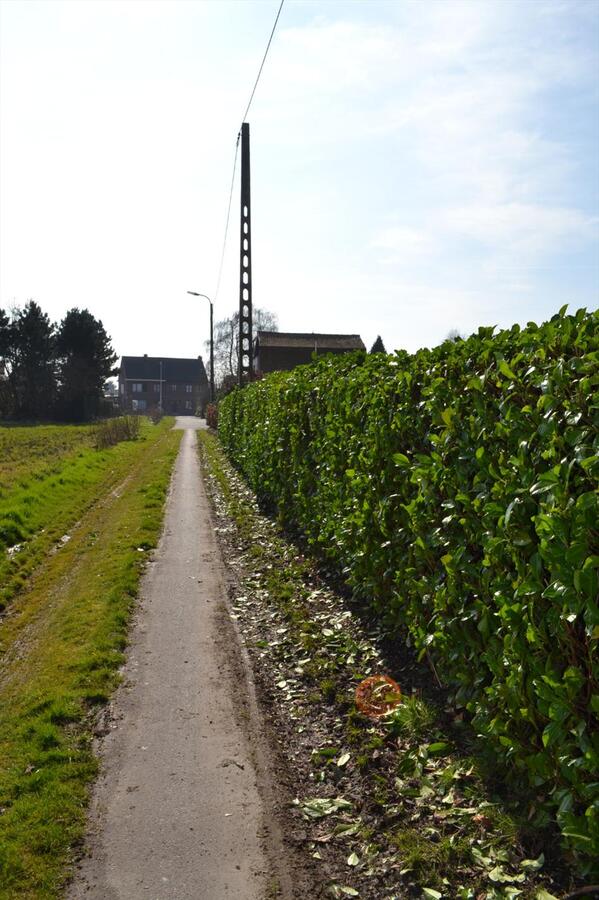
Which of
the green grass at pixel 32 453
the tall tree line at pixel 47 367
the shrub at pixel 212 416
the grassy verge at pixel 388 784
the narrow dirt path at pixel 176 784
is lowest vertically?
the narrow dirt path at pixel 176 784

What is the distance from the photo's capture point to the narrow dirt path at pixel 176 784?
10.8ft

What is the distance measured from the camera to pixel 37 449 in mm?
29219

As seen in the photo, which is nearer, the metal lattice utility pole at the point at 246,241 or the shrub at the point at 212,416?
the metal lattice utility pole at the point at 246,241

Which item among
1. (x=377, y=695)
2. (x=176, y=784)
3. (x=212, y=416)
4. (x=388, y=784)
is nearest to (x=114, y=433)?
(x=212, y=416)

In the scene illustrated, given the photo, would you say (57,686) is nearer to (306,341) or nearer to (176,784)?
(176,784)

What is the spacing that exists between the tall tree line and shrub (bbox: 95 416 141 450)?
2263 cm

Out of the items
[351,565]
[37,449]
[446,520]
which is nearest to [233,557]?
[351,565]

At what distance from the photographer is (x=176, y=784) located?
410 cm

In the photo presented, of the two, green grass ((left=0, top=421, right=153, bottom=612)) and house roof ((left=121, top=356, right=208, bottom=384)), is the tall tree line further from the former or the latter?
house roof ((left=121, top=356, right=208, bottom=384))

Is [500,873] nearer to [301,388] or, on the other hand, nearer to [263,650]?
[263,650]

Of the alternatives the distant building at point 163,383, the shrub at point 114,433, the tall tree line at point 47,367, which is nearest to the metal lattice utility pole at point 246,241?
the shrub at point 114,433

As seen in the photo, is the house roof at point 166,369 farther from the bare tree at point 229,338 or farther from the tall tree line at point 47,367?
the tall tree line at point 47,367

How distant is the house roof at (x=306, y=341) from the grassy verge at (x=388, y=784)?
50707mm

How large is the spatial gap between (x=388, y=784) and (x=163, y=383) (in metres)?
118
